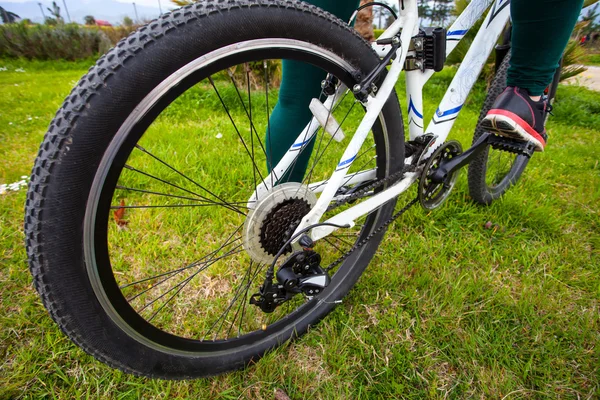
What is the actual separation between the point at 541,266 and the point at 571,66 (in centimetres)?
384

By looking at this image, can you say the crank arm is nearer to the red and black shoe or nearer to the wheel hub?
the red and black shoe

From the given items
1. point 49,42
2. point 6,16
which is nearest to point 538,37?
point 49,42

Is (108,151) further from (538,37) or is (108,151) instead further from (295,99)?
(538,37)

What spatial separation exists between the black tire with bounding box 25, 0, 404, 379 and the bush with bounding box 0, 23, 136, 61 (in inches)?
390

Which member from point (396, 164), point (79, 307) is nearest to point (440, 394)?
point (396, 164)

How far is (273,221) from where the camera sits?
1088mm

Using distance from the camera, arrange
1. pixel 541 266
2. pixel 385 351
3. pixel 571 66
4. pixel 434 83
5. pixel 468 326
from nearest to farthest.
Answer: pixel 385 351, pixel 468 326, pixel 541 266, pixel 571 66, pixel 434 83

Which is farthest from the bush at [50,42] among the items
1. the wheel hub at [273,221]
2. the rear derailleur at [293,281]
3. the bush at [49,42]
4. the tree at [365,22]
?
the rear derailleur at [293,281]

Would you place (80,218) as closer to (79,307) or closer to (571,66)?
(79,307)

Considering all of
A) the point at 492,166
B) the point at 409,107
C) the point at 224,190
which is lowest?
the point at 492,166

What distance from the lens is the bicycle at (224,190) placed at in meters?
0.67

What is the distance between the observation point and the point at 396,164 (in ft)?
4.04

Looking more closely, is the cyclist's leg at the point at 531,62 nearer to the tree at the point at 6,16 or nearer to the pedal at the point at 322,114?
the pedal at the point at 322,114

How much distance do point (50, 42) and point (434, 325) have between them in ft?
36.3
